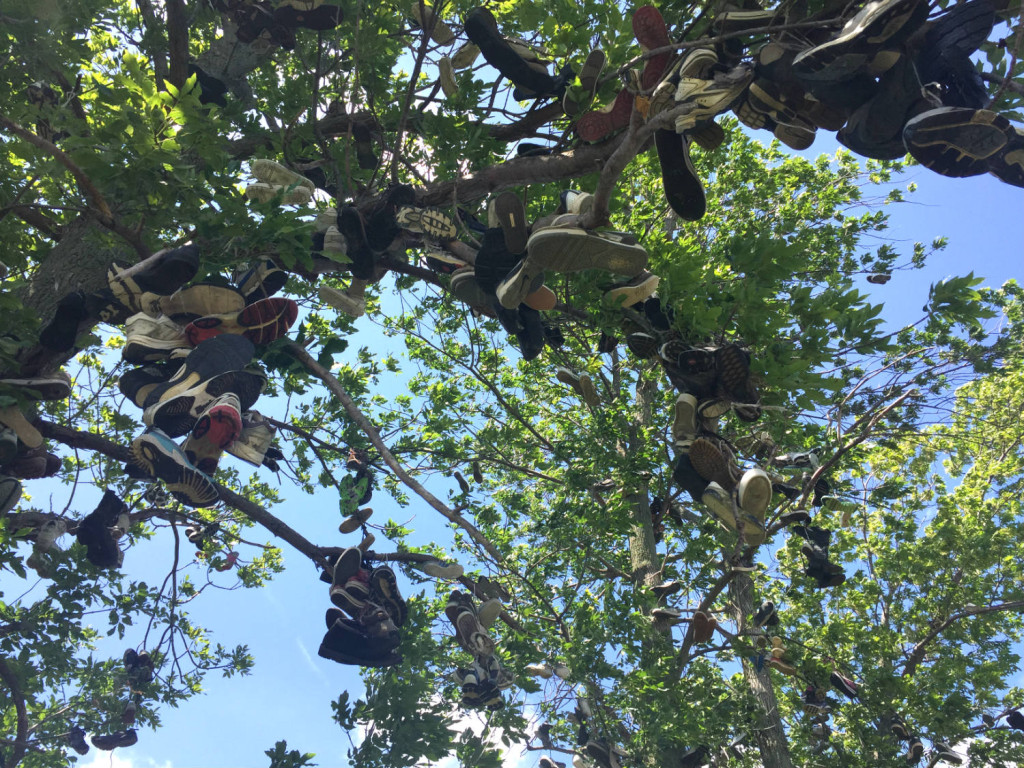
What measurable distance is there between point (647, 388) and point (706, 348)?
541 centimetres

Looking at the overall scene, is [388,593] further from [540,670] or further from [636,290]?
[636,290]

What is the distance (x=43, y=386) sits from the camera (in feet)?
11.4

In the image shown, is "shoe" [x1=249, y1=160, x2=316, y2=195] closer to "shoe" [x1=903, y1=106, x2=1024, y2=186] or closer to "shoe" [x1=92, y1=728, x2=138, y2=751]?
"shoe" [x1=903, y1=106, x2=1024, y2=186]

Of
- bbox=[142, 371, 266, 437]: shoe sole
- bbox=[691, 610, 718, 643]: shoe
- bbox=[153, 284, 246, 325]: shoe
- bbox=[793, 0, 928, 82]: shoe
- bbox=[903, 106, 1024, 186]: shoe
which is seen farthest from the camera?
bbox=[691, 610, 718, 643]: shoe

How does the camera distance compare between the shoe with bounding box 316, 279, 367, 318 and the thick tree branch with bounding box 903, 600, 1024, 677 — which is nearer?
the shoe with bounding box 316, 279, 367, 318

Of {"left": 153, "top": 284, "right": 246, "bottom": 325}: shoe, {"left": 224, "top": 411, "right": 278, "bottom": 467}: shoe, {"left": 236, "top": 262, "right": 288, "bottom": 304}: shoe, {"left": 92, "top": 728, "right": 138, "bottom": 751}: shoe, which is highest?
{"left": 236, "top": 262, "right": 288, "bottom": 304}: shoe

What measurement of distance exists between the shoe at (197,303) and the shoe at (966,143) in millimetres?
3406

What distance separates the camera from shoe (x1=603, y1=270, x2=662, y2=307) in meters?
3.81

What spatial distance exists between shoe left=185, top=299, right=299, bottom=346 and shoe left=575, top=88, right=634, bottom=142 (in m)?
2.06

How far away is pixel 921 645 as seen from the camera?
8.30 m

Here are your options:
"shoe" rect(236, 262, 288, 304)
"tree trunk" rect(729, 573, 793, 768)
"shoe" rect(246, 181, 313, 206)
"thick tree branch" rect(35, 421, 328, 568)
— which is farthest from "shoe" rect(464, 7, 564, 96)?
"tree trunk" rect(729, 573, 793, 768)

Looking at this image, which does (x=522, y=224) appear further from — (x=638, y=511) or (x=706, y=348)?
(x=638, y=511)

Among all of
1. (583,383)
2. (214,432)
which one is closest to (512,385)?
(583,383)

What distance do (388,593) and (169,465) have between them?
2.25 meters
